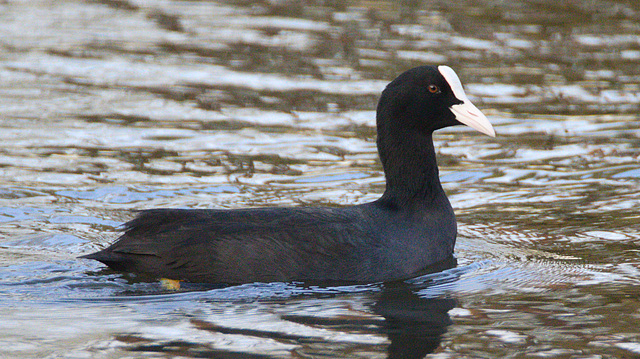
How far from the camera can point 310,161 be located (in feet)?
28.7

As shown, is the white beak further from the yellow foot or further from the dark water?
the yellow foot

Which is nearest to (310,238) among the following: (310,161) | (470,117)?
(470,117)

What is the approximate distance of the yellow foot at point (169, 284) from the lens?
18.2 ft

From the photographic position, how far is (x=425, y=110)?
20.3 ft

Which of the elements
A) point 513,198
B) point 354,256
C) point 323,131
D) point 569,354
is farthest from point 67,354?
point 323,131

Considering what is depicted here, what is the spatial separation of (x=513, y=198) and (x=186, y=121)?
357 centimetres

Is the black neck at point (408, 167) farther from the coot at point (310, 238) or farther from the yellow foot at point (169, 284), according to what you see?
the yellow foot at point (169, 284)

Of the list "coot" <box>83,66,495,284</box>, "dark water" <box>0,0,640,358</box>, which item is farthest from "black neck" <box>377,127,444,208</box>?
"dark water" <box>0,0,640,358</box>

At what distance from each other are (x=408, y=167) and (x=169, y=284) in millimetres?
1650

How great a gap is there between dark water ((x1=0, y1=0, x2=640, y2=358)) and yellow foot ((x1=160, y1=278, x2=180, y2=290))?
0.38 feet

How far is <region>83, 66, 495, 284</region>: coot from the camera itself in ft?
18.2

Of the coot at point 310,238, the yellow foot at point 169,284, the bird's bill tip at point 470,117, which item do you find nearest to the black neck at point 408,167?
the coot at point 310,238

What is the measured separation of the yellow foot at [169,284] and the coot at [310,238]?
28mm

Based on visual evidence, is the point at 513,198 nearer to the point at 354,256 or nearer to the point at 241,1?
the point at 354,256
